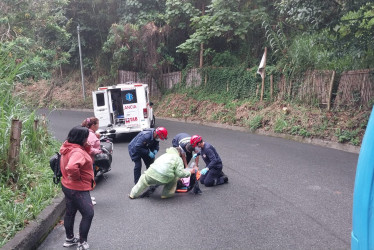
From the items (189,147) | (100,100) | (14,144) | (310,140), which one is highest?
(100,100)

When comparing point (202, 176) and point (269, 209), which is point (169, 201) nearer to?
point (202, 176)

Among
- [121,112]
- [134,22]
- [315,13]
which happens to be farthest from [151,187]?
[134,22]

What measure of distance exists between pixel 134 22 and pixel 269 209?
21.1 metres

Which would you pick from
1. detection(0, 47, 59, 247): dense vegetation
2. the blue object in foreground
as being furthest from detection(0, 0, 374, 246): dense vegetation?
the blue object in foreground

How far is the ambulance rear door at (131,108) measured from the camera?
1364 centimetres

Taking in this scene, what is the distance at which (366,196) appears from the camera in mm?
2301

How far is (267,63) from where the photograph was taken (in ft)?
55.3

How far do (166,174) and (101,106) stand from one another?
7.80 meters

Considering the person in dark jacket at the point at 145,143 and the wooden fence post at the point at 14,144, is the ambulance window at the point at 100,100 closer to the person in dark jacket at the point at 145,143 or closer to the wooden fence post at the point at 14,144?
the person in dark jacket at the point at 145,143

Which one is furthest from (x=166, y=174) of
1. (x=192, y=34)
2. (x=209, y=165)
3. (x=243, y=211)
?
(x=192, y=34)

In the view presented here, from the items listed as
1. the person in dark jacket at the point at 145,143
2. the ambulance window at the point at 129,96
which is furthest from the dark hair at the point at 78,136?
the ambulance window at the point at 129,96

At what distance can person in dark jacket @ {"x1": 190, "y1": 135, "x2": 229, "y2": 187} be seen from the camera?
24.1ft

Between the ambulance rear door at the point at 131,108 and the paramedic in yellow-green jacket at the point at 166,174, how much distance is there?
22.7 feet

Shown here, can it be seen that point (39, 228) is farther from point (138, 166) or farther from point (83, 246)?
point (138, 166)
